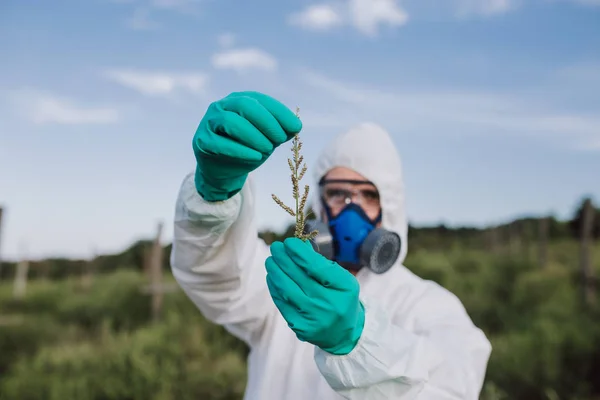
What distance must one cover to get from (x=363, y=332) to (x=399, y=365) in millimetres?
141

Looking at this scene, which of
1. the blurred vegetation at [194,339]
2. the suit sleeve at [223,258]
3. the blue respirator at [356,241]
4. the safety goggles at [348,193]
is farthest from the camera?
the blurred vegetation at [194,339]

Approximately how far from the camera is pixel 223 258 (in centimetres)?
209

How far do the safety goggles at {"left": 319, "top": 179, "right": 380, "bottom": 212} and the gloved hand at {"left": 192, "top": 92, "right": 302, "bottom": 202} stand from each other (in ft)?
2.62

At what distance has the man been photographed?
150cm

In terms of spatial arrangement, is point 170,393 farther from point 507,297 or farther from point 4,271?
point 4,271

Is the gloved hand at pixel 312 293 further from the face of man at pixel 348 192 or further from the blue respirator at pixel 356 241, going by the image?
the face of man at pixel 348 192

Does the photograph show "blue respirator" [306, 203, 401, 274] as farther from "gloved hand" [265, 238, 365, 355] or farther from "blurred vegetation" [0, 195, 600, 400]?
"gloved hand" [265, 238, 365, 355]

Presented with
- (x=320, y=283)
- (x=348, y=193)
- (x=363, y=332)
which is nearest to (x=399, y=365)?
(x=363, y=332)

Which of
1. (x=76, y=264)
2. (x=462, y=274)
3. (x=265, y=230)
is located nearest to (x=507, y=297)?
(x=462, y=274)

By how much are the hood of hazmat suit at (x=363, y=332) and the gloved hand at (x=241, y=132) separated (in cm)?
23

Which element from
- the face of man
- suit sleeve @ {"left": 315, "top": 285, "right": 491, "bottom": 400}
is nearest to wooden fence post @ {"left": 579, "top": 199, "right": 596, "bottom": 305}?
the face of man

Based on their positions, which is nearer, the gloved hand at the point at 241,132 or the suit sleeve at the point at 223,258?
the gloved hand at the point at 241,132

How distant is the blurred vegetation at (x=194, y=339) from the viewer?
6.40 m

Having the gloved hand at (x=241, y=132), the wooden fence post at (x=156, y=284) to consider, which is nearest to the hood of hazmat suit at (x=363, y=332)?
the gloved hand at (x=241, y=132)
